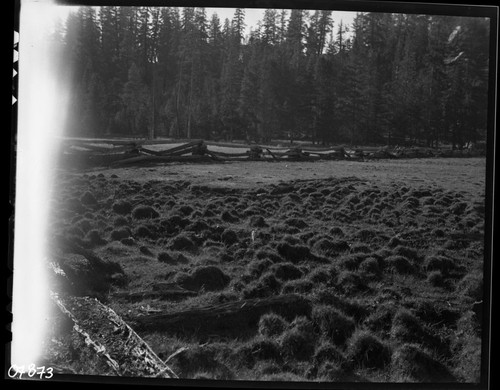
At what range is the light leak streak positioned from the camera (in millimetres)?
2846

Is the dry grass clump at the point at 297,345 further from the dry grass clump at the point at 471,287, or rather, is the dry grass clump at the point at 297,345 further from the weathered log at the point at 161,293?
the dry grass clump at the point at 471,287

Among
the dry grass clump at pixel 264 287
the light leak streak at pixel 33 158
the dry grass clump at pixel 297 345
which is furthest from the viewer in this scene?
the light leak streak at pixel 33 158

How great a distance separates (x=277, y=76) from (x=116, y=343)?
75.4 inches

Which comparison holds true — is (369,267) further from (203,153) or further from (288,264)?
(203,153)

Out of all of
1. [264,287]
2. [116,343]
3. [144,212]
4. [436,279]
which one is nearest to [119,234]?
[144,212]

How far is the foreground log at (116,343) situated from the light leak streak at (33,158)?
0.99ft

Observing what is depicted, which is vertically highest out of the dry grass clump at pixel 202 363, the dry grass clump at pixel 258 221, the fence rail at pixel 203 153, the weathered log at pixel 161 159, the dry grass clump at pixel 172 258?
the fence rail at pixel 203 153

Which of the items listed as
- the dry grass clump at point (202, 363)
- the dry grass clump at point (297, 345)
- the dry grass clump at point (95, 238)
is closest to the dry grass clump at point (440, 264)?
the dry grass clump at point (297, 345)

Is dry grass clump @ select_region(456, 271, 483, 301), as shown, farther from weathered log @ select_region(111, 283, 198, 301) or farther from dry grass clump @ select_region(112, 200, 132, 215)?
dry grass clump @ select_region(112, 200, 132, 215)

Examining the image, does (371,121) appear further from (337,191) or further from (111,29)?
(111,29)

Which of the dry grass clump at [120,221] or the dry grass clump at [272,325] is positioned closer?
the dry grass clump at [272,325]

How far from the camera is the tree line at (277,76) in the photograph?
9.36 ft

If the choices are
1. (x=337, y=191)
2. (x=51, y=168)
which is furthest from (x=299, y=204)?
(x=51, y=168)

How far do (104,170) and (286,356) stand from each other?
1579 mm
